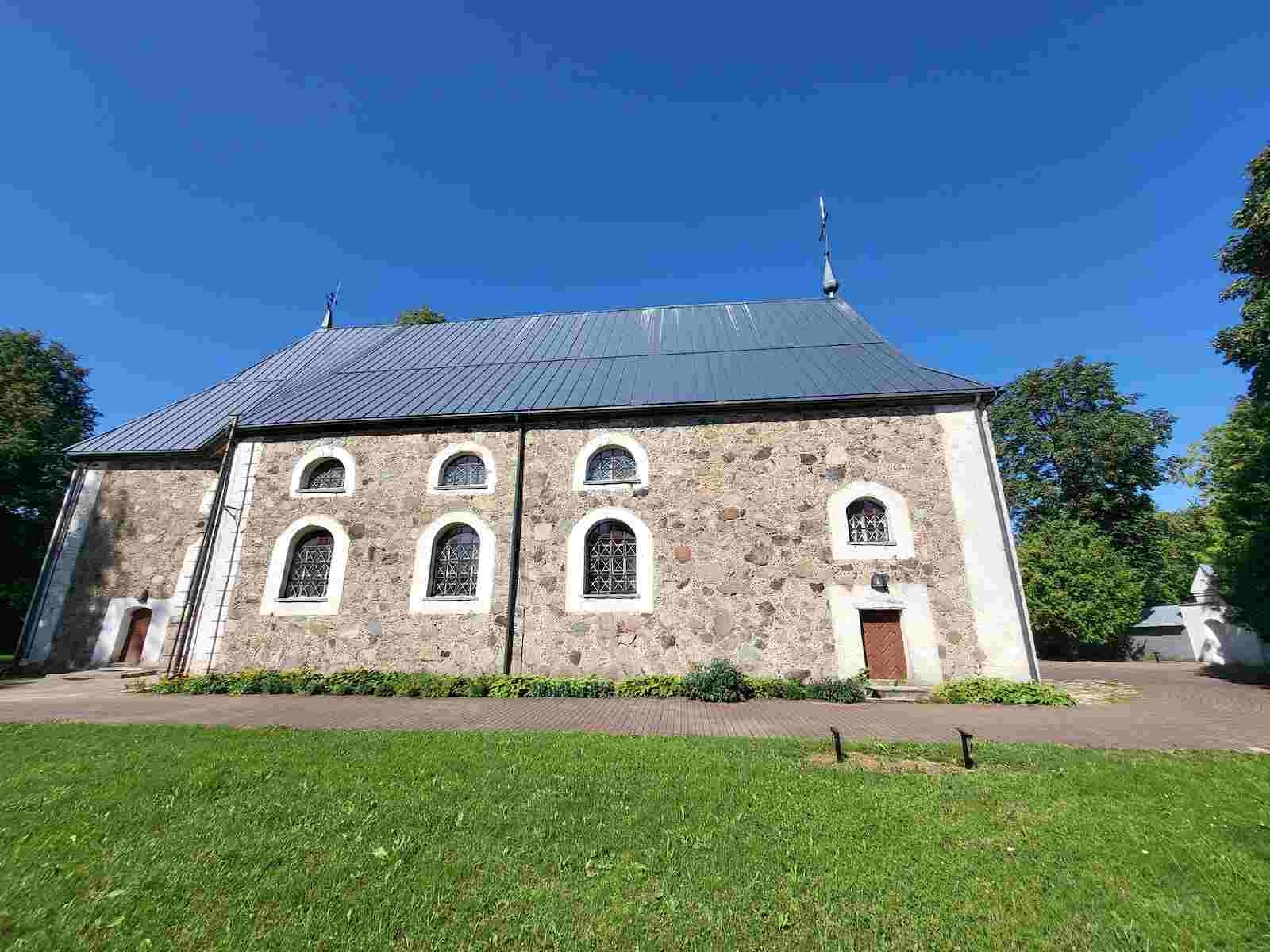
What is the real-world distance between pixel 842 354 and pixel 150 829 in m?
16.3

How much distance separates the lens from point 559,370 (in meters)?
16.0

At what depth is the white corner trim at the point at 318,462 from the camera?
44.9ft

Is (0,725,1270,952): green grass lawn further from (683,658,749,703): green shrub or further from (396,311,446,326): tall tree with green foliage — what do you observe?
(396,311,446,326): tall tree with green foliage

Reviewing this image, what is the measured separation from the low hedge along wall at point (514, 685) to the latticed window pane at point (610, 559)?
6.84ft

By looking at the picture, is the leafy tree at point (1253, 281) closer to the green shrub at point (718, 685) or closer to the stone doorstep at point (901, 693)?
the stone doorstep at point (901, 693)

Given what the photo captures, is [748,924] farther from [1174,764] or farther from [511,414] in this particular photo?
[511,414]

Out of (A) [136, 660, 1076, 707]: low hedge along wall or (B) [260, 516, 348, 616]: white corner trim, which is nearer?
(A) [136, 660, 1076, 707]: low hedge along wall

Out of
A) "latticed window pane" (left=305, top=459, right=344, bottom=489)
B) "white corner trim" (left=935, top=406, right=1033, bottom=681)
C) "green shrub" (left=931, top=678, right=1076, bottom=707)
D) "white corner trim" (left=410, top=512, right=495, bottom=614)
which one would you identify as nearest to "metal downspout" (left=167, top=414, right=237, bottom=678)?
"latticed window pane" (left=305, top=459, right=344, bottom=489)

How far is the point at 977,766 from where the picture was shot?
5.95 meters

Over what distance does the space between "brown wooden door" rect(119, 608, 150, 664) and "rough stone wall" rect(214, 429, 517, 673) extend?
422 centimetres

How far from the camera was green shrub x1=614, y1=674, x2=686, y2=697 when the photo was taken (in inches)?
434

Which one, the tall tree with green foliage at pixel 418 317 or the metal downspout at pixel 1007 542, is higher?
the tall tree with green foliage at pixel 418 317

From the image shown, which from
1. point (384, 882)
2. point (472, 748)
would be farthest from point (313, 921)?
point (472, 748)

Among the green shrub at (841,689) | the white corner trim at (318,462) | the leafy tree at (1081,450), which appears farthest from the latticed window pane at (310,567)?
the leafy tree at (1081,450)
